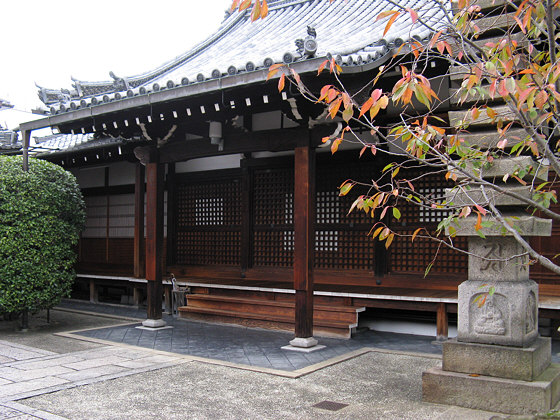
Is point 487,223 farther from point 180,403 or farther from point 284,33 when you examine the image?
point 284,33

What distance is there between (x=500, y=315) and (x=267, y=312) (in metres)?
5.11

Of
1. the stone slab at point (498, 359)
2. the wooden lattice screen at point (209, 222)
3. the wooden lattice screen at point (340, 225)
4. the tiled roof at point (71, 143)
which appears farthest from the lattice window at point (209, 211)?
the stone slab at point (498, 359)

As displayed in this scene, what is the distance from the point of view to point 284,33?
12039 mm

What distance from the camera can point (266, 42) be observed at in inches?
456

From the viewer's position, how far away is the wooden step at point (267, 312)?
8672mm

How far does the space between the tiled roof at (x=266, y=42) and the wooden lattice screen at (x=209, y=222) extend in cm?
266

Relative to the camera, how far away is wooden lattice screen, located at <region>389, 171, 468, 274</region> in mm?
9117

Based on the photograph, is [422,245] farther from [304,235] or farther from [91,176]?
[91,176]

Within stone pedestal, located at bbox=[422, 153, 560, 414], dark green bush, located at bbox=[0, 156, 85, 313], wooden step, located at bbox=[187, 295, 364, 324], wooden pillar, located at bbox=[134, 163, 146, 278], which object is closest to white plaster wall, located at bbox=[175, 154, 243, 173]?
wooden pillar, located at bbox=[134, 163, 146, 278]

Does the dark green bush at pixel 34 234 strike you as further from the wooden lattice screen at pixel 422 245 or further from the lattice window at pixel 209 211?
the wooden lattice screen at pixel 422 245

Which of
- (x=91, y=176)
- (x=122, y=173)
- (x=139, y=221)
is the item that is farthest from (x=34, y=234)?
(x=91, y=176)

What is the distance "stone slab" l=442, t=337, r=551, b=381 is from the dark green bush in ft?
22.9

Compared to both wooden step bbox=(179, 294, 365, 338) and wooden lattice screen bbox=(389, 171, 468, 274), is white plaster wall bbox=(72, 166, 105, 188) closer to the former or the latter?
wooden step bbox=(179, 294, 365, 338)

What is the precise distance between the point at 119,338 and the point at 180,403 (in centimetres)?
378
